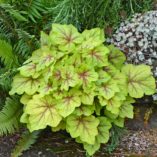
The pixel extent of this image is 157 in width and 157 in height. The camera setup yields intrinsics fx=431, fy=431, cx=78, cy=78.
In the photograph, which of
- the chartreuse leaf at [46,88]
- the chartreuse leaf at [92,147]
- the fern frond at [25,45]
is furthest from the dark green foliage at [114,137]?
the fern frond at [25,45]

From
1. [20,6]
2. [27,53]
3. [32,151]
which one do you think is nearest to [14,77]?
[27,53]

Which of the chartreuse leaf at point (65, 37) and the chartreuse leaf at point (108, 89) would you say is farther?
the chartreuse leaf at point (65, 37)

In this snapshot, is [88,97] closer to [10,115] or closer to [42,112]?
[42,112]

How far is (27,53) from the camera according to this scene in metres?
3.68

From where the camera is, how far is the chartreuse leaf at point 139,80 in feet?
11.0

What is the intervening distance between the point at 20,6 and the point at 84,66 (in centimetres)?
113

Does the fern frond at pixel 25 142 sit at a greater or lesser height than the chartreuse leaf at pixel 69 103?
lesser

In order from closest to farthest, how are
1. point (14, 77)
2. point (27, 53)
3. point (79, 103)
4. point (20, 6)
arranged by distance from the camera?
point (79, 103), point (14, 77), point (27, 53), point (20, 6)

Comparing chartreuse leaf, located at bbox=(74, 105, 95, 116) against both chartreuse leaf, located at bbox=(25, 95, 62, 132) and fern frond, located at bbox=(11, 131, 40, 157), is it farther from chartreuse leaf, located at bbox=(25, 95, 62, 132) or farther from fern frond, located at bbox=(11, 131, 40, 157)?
fern frond, located at bbox=(11, 131, 40, 157)

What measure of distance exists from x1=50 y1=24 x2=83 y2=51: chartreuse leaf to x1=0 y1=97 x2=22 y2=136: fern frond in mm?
587

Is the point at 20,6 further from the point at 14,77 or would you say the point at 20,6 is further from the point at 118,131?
the point at 118,131

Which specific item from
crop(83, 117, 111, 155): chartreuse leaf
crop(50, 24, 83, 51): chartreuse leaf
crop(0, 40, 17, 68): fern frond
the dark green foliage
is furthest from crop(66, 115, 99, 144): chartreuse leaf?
crop(0, 40, 17, 68): fern frond

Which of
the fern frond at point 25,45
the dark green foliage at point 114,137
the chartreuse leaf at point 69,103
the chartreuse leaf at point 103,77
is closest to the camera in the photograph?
the chartreuse leaf at point 69,103

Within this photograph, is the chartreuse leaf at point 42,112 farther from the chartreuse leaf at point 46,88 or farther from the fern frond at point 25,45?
the fern frond at point 25,45
